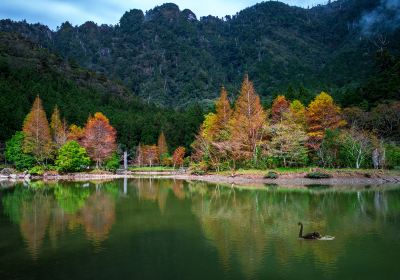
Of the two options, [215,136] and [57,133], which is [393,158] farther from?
[57,133]

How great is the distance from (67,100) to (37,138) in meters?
43.3

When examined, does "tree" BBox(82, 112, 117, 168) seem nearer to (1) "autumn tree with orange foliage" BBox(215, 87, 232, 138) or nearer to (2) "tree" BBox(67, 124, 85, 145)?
(2) "tree" BBox(67, 124, 85, 145)

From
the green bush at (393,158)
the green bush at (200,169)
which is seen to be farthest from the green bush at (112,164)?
the green bush at (393,158)

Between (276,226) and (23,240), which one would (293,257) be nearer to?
(276,226)

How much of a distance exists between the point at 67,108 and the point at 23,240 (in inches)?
3042

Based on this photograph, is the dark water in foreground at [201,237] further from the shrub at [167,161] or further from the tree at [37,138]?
the shrub at [167,161]

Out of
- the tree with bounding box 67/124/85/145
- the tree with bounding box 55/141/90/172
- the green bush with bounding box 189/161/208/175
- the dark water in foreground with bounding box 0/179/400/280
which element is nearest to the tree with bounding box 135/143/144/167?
the tree with bounding box 67/124/85/145

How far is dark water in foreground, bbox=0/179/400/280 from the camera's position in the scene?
13234 millimetres

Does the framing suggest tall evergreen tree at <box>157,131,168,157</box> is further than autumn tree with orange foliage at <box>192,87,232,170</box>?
Yes

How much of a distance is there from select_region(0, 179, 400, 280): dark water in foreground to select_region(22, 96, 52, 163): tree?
3012 cm

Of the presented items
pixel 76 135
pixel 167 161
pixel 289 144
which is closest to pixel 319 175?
pixel 289 144

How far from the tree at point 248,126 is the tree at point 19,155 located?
32.0m

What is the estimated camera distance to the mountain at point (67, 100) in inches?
3226

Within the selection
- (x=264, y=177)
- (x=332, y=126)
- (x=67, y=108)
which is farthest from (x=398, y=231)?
(x=67, y=108)
